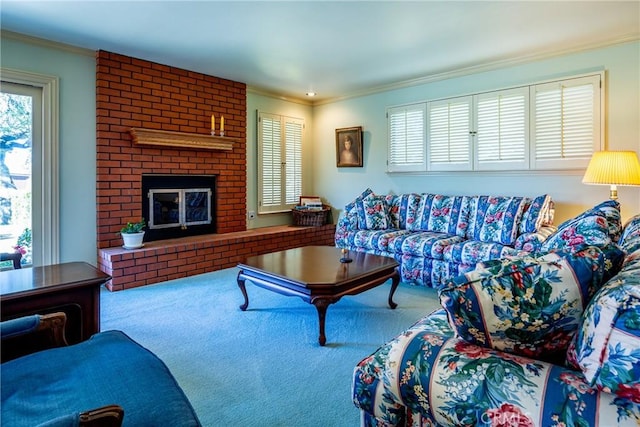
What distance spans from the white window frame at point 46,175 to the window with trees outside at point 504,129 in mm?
3739

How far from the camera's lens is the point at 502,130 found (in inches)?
158

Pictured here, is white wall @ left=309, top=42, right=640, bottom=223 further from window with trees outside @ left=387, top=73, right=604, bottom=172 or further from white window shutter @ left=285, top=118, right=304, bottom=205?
white window shutter @ left=285, top=118, right=304, bottom=205

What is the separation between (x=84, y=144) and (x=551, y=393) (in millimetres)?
4156

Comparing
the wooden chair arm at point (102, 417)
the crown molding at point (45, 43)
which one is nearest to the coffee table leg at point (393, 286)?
the wooden chair arm at point (102, 417)

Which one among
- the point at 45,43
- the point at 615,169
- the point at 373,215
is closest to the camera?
the point at 615,169

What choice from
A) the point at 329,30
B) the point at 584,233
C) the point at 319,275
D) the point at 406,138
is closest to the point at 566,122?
the point at 406,138

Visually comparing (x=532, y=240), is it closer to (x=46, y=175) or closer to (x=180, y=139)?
(x=180, y=139)

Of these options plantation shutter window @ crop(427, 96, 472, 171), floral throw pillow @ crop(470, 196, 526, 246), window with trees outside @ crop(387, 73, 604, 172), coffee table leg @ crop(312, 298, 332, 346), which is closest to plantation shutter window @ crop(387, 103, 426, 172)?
window with trees outside @ crop(387, 73, 604, 172)

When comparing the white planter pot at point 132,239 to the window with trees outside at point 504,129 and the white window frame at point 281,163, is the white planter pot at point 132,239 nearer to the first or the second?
the white window frame at point 281,163

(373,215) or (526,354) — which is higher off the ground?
(373,215)

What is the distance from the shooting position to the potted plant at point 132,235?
12.1 ft

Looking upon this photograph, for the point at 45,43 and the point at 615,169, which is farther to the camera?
the point at 45,43

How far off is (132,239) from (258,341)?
2.01m

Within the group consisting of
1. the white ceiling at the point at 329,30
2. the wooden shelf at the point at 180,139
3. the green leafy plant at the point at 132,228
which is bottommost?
the green leafy plant at the point at 132,228
